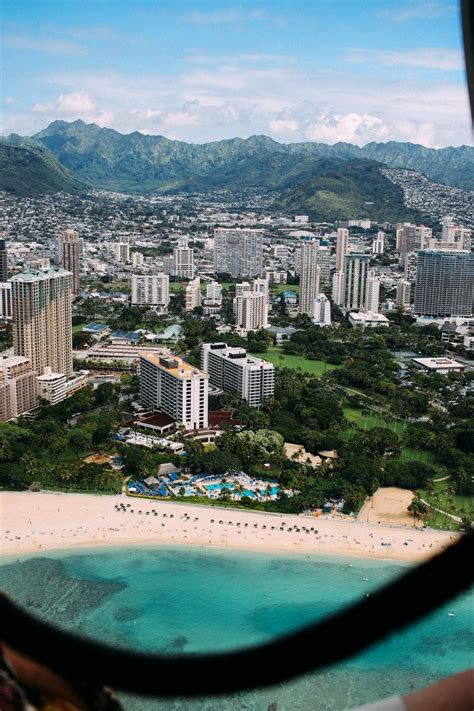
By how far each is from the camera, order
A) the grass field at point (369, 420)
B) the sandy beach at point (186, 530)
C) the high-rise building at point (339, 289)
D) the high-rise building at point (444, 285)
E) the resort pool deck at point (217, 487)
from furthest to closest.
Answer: the high-rise building at point (339, 289) → the high-rise building at point (444, 285) → the grass field at point (369, 420) → the resort pool deck at point (217, 487) → the sandy beach at point (186, 530)

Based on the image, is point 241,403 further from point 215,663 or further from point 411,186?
point 411,186

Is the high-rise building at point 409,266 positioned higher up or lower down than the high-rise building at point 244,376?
higher up

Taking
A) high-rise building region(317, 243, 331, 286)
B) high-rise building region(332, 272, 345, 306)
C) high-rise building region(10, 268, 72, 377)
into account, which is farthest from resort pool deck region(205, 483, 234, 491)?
high-rise building region(317, 243, 331, 286)

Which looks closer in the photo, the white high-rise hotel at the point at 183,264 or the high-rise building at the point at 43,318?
the high-rise building at the point at 43,318

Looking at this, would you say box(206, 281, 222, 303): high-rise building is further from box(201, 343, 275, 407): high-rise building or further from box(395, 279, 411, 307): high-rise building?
box(201, 343, 275, 407): high-rise building

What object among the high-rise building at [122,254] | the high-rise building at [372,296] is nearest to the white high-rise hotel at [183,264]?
the high-rise building at [122,254]

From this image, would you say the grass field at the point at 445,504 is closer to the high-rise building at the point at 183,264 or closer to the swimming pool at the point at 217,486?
the swimming pool at the point at 217,486

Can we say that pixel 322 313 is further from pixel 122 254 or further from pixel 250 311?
pixel 122 254

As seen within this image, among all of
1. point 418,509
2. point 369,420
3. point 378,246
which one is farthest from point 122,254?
point 418,509
